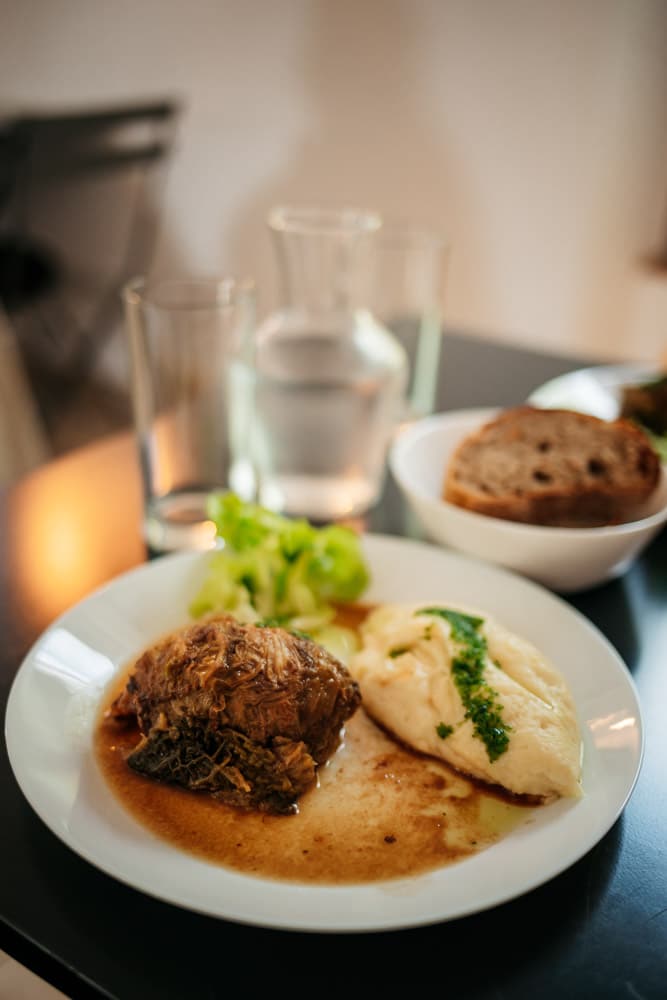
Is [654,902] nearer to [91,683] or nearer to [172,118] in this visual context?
[91,683]

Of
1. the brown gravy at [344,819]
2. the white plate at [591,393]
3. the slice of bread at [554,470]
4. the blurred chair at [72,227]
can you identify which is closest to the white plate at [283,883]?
the brown gravy at [344,819]

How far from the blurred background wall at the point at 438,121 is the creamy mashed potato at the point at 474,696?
3668 mm

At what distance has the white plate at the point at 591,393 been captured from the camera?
89.6 inches

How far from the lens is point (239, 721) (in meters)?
1.19

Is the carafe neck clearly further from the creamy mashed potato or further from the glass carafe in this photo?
the creamy mashed potato

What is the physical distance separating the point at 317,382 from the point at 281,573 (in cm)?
50

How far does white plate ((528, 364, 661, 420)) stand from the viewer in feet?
7.47

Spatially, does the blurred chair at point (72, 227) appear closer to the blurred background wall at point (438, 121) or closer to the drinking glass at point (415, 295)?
the blurred background wall at point (438, 121)

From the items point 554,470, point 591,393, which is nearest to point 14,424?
point 591,393

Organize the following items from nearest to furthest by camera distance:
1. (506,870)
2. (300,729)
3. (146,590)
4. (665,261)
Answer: (506,870), (300,729), (146,590), (665,261)

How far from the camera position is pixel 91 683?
4.47 feet

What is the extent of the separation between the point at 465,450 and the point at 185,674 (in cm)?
89

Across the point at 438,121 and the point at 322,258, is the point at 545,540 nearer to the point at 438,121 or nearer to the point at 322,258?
the point at 322,258

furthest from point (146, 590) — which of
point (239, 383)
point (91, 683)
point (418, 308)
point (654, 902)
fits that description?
point (418, 308)
